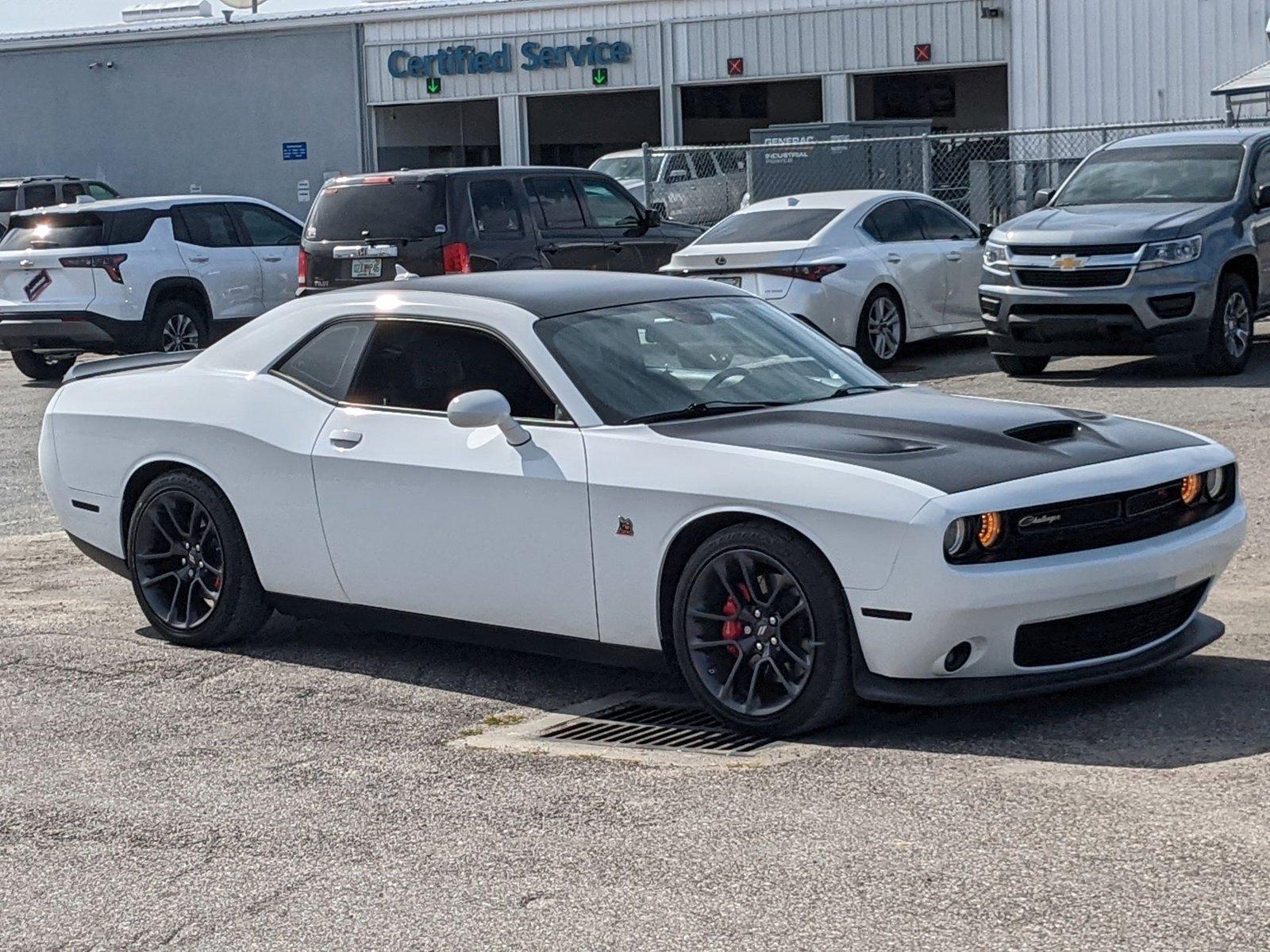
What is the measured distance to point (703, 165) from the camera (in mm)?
32219

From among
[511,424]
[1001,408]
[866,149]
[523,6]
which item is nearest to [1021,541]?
[1001,408]

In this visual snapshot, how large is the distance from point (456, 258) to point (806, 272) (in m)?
2.87

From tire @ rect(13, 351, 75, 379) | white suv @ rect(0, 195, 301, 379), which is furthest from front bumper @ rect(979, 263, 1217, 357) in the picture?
tire @ rect(13, 351, 75, 379)

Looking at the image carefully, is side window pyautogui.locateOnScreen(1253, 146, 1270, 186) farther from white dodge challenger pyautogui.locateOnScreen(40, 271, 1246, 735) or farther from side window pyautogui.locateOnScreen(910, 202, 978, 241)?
white dodge challenger pyautogui.locateOnScreen(40, 271, 1246, 735)

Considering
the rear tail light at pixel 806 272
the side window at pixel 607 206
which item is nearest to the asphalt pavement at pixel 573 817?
the rear tail light at pixel 806 272

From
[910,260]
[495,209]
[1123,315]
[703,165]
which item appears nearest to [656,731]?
[1123,315]

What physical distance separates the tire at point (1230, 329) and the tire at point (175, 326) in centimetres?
958

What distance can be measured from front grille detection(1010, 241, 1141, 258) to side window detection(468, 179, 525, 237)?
14.0 feet

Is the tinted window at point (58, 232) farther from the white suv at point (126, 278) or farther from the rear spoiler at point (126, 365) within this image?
the rear spoiler at point (126, 365)

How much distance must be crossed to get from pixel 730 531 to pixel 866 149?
20.1 metres

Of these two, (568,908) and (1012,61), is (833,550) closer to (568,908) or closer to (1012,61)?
(568,908)

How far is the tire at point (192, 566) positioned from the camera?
725 centimetres

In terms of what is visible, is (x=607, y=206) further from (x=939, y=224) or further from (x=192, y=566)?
(x=192, y=566)

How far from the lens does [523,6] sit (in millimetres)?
38938
